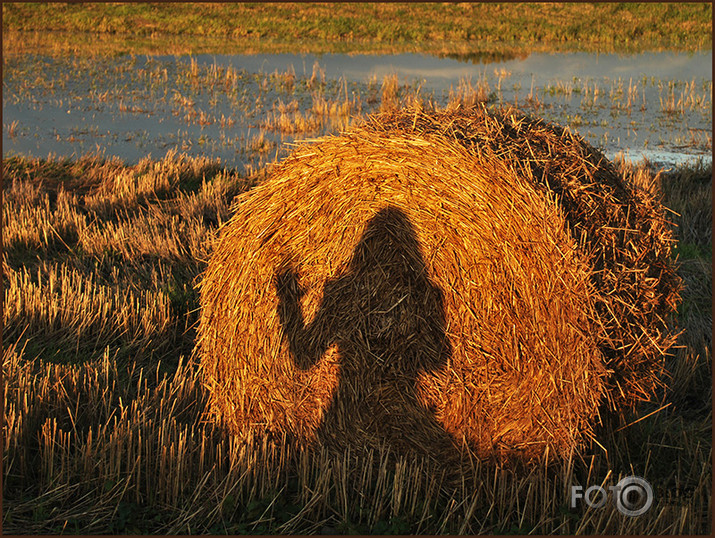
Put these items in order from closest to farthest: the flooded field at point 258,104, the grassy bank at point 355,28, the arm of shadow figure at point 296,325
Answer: the arm of shadow figure at point 296,325, the flooded field at point 258,104, the grassy bank at point 355,28

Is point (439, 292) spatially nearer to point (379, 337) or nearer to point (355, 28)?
point (379, 337)

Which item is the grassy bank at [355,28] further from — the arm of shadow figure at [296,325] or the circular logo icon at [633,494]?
the circular logo icon at [633,494]

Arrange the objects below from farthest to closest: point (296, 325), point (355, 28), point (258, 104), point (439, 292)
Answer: point (355, 28) → point (258, 104) → point (296, 325) → point (439, 292)

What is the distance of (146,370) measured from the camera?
5812 mm

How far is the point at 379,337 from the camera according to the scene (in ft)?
15.7

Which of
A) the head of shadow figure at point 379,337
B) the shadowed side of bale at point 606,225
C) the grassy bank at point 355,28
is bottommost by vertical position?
the head of shadow figure at point 379,337

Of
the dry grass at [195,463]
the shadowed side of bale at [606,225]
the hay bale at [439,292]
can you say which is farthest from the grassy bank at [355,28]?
the hay bale at [439,292]

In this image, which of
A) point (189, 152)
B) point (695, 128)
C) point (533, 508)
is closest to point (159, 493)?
point (533, 508)

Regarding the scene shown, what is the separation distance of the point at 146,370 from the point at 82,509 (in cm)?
183

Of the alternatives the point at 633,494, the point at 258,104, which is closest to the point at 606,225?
the point at 633,494

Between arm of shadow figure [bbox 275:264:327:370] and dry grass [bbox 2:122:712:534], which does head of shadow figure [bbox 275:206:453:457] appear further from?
dry grass [bbox 2:122:712:534]

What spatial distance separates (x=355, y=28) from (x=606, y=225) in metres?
32.5

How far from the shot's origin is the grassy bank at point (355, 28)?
95.6 ft

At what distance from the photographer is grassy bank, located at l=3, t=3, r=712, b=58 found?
95.6 ft
